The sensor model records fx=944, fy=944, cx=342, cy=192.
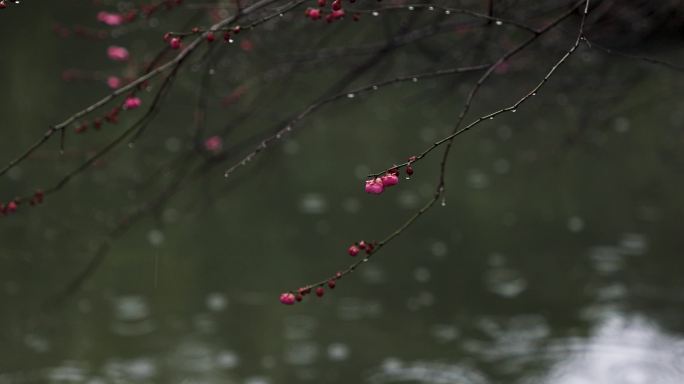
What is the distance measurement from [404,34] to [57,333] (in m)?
2.63

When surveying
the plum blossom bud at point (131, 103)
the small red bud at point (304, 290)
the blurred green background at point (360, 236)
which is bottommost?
the small red bud at point (304, 290)

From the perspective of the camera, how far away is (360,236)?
19.5 feet

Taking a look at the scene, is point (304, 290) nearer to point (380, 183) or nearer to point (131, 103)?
point (380, 183)

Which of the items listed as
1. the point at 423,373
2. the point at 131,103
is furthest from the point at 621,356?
the point at 131,103

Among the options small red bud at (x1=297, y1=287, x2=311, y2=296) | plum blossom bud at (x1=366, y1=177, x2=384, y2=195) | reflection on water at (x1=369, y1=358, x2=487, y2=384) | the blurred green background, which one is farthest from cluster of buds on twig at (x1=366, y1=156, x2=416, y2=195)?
reflection on water at (x1=369, y1=358, x2=487, y2=384)

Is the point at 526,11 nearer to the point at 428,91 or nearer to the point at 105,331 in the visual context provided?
the point at 428,91

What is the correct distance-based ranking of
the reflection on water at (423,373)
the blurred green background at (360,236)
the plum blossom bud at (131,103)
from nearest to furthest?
1. the plum blossom bud at (131,103)
2. the blurred green background at (360,236)
3. the reflection on water at (423,373)

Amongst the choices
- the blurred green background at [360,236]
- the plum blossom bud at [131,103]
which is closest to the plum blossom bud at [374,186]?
the plum blossom bud at [131,103]

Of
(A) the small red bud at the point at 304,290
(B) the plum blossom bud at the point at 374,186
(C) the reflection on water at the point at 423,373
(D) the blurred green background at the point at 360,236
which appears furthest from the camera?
(C) the reflection on water at the point at 423,373

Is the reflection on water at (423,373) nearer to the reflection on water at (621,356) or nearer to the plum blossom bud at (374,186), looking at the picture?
the reflection on water at (621,356)

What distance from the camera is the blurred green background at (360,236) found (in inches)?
152

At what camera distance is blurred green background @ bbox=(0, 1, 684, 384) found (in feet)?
12.7

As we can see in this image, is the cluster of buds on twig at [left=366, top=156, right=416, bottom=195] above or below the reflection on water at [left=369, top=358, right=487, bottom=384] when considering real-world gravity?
below

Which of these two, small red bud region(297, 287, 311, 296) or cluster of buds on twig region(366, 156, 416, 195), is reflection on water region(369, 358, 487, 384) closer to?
small red bud region(297, 287, 311, 296)
